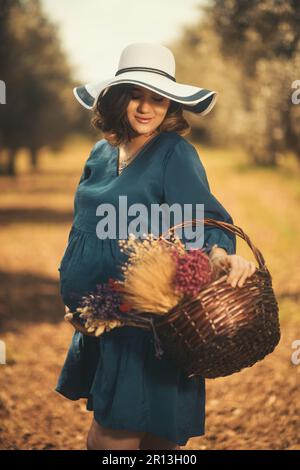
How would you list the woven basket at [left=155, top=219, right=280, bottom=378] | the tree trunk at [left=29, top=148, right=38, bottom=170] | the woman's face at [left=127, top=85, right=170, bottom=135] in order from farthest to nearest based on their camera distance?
1. the tree trunk at [left=29, top=148, right=38, bottom=170]
2. the woman's face at [left=127, top=85, right=170, bottom=135]
3. the woven basket at [left=155, top=219, right=280, bottom=378]

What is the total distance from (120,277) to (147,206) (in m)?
0.32

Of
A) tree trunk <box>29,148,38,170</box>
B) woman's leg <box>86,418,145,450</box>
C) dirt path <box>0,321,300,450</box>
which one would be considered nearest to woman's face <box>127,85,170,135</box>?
woman's leg <box>86,418,145,450</box>

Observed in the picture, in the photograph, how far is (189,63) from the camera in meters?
35.2

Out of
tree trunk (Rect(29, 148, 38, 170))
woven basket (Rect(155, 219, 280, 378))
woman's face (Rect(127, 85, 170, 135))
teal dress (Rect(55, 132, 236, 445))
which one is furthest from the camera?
tree trunk (Rect(29, 148, 38, 170))

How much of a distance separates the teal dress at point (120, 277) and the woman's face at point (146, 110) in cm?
7

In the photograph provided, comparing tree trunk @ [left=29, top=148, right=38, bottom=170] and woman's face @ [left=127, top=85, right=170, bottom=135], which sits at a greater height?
tree trunk @ [left=29, top=148, right=38, bottom=170]

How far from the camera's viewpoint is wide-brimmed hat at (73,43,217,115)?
2307 mm

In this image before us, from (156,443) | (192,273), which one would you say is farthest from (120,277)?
(156,443)

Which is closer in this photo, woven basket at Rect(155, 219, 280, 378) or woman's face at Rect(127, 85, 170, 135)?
woven basket at Rect(155, 219, 280, 378)

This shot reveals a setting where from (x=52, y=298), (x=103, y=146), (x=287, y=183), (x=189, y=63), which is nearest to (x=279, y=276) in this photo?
(x=52, y=298)

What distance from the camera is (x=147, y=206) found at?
230 cm

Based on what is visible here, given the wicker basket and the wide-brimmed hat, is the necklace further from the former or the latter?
the wicker basket

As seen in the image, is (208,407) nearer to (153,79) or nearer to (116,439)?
(116,439)
